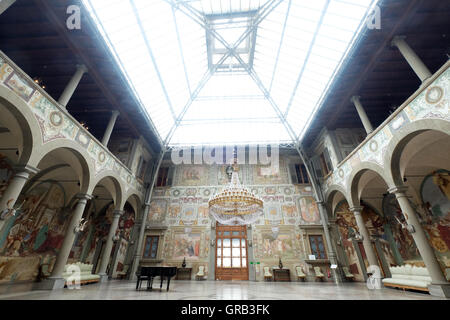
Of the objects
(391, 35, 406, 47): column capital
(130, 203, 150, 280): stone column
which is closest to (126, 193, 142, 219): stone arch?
(130, 203, 150, 280): stone column

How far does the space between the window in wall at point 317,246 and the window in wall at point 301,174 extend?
4.08 meters

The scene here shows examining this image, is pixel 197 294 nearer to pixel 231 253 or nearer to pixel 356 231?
pixel 231 253

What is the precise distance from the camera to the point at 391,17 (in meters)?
6.93

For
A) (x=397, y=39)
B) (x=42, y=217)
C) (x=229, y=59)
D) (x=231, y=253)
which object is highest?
(x=229, y=59)

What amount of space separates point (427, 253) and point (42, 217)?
16.6 m

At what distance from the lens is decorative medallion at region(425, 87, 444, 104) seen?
18.9 ft

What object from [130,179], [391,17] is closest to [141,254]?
[130,179]

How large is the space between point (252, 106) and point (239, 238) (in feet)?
30.8

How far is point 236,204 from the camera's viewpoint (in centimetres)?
935

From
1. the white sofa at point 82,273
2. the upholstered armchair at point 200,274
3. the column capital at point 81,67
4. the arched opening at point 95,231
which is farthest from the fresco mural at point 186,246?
the column capital at point 81,67

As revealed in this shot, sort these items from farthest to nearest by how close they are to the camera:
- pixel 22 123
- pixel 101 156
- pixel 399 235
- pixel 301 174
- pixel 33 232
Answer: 1. pixel 301 174
2. pixel 399 235
3. pixel 33 232
4. pixel 101 156
5. pixel 22 123

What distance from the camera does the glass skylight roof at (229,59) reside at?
806 centimetres

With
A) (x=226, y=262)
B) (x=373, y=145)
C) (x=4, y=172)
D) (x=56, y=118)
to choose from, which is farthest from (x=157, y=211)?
(x=373, y=145)

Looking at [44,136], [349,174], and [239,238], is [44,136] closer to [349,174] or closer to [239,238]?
[239,238]
